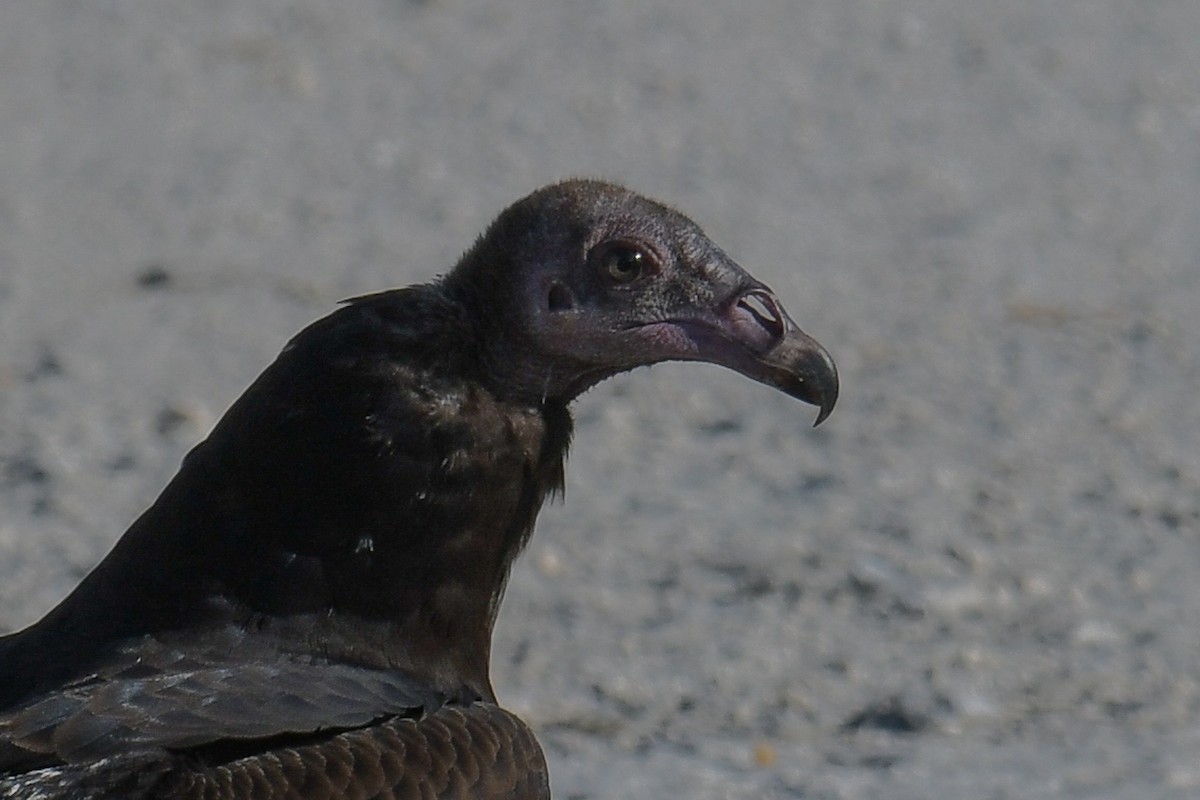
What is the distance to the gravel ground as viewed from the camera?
4.84 metres

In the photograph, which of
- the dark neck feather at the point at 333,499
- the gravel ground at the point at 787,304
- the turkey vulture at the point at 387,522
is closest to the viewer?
the turkey vulture at the point at 387,522

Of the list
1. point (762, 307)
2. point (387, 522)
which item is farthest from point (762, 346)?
point (387, 522)

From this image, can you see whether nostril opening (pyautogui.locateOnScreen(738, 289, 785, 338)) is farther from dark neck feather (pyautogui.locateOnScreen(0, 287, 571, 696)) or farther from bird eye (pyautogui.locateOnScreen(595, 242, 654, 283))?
dark neck feather (pyautogui.locateOnScreen(0, 287, 571, 696))

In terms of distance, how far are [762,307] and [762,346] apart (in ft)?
0.27

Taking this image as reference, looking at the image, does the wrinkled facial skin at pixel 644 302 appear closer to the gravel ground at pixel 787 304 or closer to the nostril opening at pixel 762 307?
the nostril opening at pixel 762 307

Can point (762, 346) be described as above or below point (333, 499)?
above

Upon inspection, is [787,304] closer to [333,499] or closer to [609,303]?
[609,303]

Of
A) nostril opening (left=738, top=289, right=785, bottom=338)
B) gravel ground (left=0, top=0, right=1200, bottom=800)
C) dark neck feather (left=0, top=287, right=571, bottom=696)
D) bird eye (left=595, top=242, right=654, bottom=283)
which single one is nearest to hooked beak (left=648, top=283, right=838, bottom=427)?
nostril opening (left=738, top=289, right=785, bottom=338)

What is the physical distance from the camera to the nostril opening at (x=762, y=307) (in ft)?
11.3

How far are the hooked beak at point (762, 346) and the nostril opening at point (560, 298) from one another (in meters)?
0.18

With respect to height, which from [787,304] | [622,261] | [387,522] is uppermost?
[787,304]

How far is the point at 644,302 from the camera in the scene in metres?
3.45

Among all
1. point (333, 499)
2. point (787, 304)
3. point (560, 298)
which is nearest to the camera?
point (333, 499)

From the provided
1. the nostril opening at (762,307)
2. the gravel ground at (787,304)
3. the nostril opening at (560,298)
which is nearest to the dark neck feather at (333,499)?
the nostril opening at (560,298)
